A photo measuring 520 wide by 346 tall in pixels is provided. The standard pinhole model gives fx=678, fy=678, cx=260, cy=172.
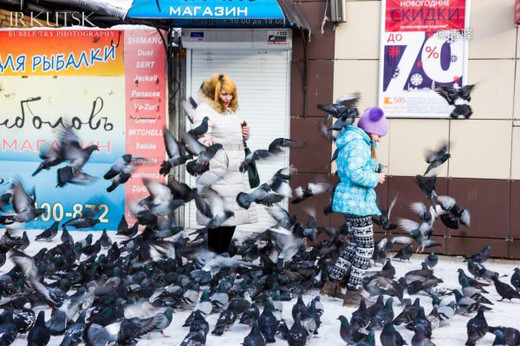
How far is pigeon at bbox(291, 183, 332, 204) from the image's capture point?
7578 millimetres

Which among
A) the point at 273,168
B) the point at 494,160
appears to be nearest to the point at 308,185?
the point at 273,168

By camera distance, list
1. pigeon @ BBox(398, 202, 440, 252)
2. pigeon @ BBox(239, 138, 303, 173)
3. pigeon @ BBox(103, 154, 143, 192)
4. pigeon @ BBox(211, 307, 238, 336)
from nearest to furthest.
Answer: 1. pigeon @ BBox(211, 307, 238, 336)
2. pigeon @ BBox(239, 138, 303, 173)
3. pigeon @ BBox(103, 154, 143, 192)
4. pigeon @ BBox(398, 202, 440, 252)

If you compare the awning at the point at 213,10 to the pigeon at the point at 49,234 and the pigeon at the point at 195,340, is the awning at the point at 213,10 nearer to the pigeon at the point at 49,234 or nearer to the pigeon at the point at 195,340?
the pigeon at the point at 49,234

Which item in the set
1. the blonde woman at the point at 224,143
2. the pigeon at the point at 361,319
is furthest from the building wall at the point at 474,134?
the pigeon at the point at 361,319

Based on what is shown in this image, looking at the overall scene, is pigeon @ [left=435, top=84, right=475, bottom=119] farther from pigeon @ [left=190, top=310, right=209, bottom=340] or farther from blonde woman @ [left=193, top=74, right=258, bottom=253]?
pigeon @ [left=190, top=310, right=209, bottom=340]

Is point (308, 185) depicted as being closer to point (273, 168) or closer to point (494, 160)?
point (273, 168)

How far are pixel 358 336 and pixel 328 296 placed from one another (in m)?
1.37

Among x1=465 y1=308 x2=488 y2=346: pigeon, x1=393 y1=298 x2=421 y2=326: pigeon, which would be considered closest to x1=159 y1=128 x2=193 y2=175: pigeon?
x1=393 y1=298 x2=421 y2=326: pigeon

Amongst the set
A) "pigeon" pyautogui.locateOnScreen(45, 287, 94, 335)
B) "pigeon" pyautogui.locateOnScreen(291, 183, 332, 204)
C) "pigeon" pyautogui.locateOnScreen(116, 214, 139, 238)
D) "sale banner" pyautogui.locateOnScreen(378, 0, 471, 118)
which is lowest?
"pigeon" pyautogui.locateOnScreen(45, 287, 94, 335)

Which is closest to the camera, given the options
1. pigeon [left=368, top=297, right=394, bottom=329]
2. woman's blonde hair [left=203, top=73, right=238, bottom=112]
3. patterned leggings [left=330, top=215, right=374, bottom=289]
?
pigeon [left=368, top=297, right=394, bottom=329]

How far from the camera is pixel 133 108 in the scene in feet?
27.5

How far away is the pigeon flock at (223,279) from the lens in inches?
172

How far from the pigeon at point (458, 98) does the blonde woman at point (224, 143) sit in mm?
2501

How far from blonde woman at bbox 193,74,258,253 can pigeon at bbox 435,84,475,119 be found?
8.21 ft
